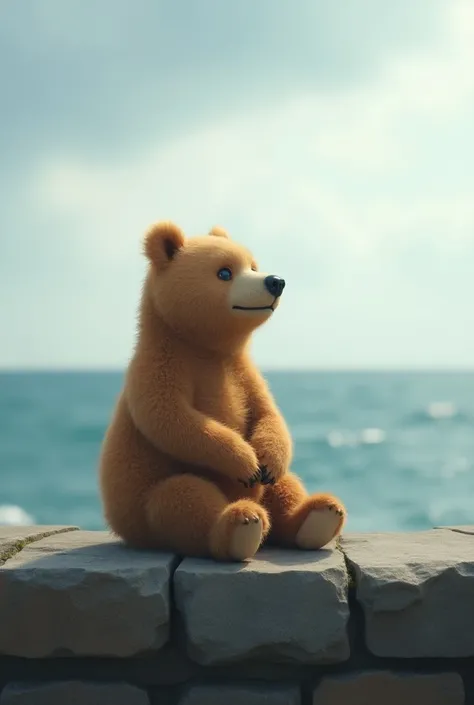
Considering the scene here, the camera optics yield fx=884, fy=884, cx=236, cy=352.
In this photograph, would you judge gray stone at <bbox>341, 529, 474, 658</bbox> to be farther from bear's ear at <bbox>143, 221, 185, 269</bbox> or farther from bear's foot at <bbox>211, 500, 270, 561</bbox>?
bear's ear at <bbox>143, 221, 185, 269</bbox>

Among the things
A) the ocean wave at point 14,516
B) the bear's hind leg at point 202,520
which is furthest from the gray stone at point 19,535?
the ocean wave at point 14,516

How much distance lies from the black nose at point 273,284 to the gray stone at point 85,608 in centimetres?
84

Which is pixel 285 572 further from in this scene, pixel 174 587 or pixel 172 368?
pixel 172 368

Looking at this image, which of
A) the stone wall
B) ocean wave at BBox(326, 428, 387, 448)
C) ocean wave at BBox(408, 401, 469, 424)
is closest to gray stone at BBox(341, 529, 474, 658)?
the stone wall

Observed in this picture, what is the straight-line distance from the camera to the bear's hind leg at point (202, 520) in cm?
246

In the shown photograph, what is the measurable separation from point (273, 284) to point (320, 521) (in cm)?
72

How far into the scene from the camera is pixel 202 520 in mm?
2531

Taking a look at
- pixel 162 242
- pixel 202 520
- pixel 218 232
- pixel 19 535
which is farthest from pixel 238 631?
pixel 218 232

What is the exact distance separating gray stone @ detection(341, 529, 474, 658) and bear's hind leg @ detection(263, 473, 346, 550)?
14 centimetres

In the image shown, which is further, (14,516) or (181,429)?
(14,516)

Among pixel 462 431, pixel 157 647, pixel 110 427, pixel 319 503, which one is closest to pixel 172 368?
pixel 110 427

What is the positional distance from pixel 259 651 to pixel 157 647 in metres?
0.29

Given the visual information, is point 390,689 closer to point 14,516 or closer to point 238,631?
point 238,631

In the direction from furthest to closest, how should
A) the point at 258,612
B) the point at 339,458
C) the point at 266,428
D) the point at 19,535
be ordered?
the point at 339,458 < the point at 19,535 < the point at 266,428 < the point at 258,612
